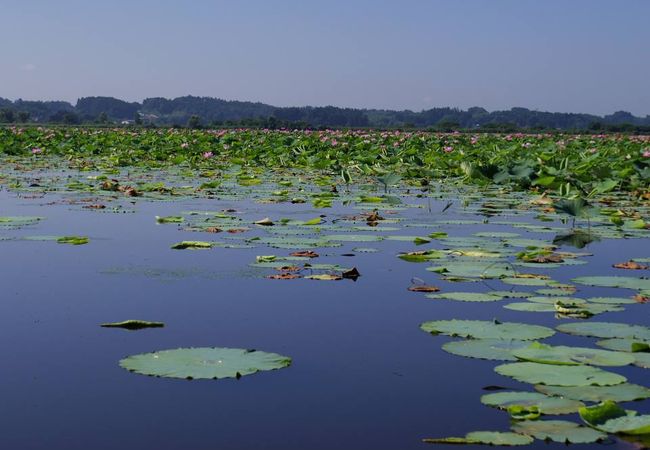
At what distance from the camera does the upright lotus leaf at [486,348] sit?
2.86 meters

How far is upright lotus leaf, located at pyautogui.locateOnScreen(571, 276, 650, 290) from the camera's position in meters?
4.06

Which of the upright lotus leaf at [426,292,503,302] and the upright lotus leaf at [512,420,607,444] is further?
the upright lotus leaf at [426,292,503,302]

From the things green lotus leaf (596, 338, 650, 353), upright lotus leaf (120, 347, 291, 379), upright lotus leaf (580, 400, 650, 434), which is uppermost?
upright lotus leaf (580, 400, 650, 434)

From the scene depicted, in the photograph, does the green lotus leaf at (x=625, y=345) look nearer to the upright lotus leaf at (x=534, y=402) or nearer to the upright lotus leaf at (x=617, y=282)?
the upright lotus leaf at (x=534, y=402)

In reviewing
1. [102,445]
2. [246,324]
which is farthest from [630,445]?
[246,324]

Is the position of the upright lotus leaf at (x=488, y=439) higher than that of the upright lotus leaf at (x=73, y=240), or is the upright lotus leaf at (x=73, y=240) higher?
the upright lotus leaf at (x=488, y=439)

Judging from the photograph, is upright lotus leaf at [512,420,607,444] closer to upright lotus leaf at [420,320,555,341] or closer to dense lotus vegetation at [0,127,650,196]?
upright lotus leaf at [420,320,555,341]

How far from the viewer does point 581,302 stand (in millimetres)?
3715

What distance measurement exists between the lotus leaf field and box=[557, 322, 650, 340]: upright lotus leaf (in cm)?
1

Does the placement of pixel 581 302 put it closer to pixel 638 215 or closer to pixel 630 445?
pixel 630 445

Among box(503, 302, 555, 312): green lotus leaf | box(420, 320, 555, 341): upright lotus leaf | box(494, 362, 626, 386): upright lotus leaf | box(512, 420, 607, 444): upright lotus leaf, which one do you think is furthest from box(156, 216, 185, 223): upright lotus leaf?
box(512, 420, 607, 444): upright lotus leaf

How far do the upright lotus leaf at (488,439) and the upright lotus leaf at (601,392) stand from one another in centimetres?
37

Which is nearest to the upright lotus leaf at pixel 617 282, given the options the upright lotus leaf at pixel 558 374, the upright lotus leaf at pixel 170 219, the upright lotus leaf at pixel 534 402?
the upright lotus leaf at pixel 558 374

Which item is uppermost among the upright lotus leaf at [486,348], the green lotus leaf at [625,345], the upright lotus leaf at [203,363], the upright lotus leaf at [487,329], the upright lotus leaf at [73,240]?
the green lotus leaf at [625,345]
